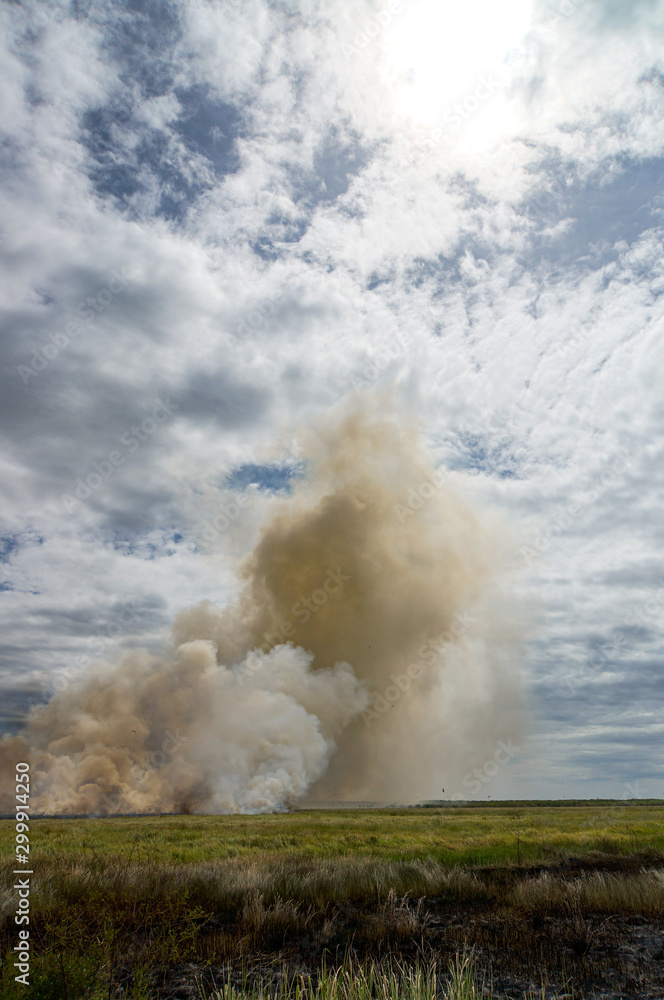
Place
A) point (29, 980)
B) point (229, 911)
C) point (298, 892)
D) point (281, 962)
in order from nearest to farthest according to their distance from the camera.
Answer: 1. point (29, 980)
2. point (281, 962)
3. point (229, 911)
4. point (298, 892)

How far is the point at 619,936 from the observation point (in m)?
10.5

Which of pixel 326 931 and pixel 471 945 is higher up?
pixel 326 931

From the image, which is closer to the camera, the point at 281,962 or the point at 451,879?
the point at 281,962

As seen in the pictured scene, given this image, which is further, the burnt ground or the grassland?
the burnt ground

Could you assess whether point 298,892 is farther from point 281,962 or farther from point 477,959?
point 477,959

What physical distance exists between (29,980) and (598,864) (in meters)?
19.4

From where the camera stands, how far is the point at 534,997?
767 centimetres

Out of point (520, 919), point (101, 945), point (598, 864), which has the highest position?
point (101, 945)

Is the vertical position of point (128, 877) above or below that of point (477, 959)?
above

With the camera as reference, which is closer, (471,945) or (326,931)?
(471,945)

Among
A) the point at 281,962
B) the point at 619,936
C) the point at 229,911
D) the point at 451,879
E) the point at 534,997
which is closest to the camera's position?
the point at 534,997

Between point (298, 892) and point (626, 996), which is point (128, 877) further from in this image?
point (626, 996)

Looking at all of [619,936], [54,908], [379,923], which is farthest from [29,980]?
[619,936]

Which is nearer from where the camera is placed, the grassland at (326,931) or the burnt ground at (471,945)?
the grassland at (326,931)
